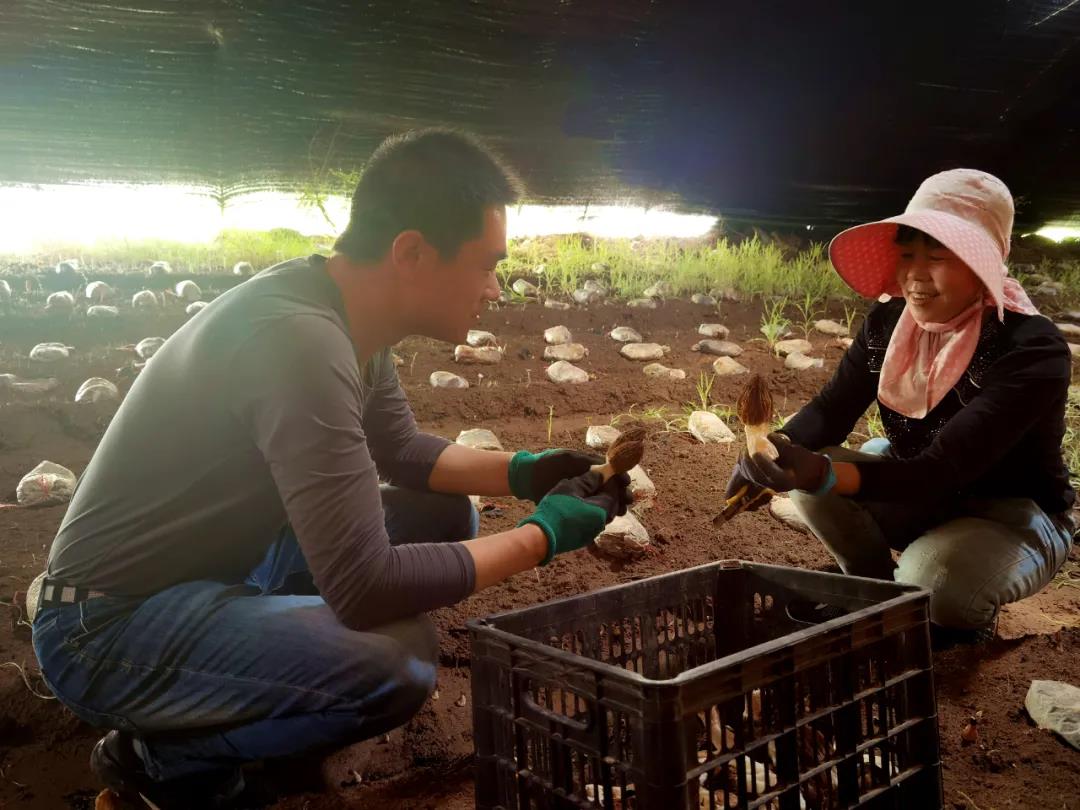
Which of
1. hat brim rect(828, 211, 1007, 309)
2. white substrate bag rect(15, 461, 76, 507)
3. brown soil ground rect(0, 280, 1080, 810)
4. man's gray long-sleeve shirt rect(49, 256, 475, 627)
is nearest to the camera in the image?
man's gray long-sleeve shirt rect(49, 256, 475, 627)

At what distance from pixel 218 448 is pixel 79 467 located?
188cm

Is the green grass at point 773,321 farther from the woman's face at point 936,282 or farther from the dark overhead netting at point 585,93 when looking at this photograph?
the woman's face at point 936,282

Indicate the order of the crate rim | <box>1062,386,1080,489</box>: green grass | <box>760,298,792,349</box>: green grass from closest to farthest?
1. the crate rim
2. <box>1062,386,1080,489</box>: green grass
3. <box>760,298,792,349</box>: green grass

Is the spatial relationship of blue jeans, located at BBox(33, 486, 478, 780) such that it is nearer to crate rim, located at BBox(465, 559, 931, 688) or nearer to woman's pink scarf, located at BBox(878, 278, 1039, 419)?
crate rim, located at BBox(465, 559, 931, 688)

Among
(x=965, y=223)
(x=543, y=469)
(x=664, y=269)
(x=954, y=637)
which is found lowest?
(x=954, y=637)

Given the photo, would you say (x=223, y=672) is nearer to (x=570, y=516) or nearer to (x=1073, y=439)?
(x=570, y=516)

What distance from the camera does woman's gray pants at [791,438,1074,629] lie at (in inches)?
69.9

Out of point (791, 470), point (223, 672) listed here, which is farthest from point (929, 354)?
point (223, 672)

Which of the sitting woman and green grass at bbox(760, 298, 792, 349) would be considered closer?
the sitting woman

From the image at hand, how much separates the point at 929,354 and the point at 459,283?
120 centimetres

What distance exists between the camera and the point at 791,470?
1.58 meters

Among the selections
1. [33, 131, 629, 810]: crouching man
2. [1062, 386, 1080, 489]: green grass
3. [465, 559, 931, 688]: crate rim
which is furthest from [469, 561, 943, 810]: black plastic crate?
[1062, 386, 1080, 489]: green grass

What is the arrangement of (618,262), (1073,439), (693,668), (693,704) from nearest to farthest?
(693,704) → (693,668) → (1073,439) → (618,262)

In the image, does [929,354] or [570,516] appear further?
[929,354]
